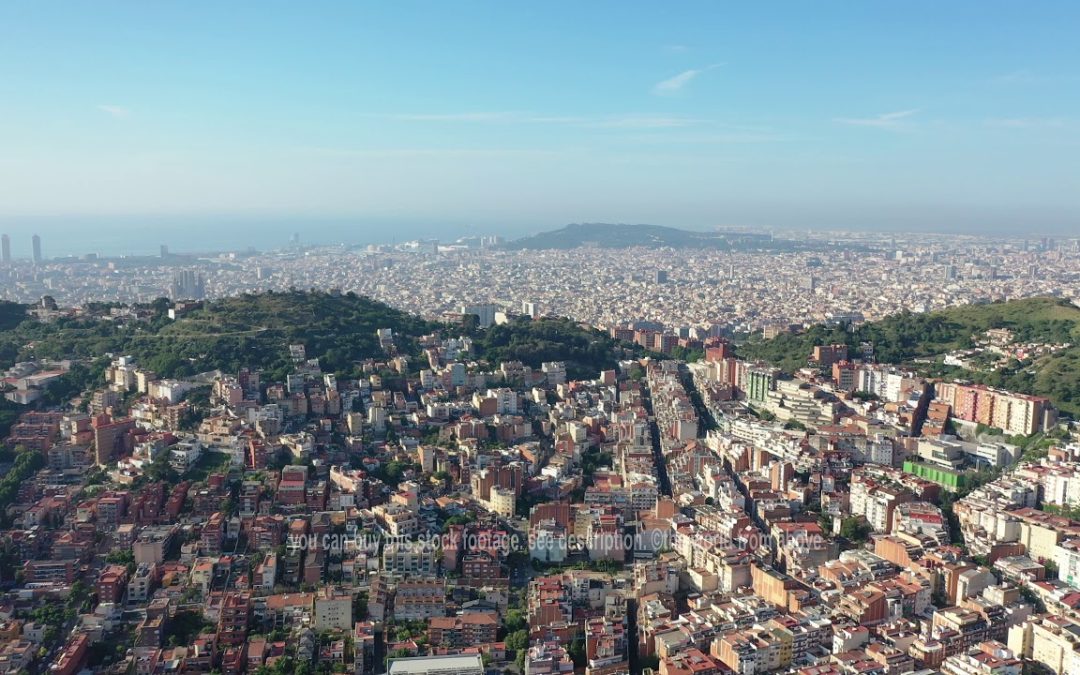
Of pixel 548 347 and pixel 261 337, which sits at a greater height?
pixel 261 337

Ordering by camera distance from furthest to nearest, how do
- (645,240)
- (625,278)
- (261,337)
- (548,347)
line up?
(645,240) < (625,278) < (548,347) < (261,337)

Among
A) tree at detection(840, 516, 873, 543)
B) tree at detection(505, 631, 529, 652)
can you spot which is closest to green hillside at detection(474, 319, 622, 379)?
tree at detection(840, 516, 873, 543)

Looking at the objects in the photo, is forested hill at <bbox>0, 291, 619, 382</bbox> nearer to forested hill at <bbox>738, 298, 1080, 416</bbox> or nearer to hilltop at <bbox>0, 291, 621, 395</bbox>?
hilltop at <bbox>0, 291, 621, 395</bbox>

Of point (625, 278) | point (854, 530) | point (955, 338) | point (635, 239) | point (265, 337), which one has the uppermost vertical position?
point (635, 239)

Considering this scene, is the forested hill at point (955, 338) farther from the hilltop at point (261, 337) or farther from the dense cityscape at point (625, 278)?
the dense cityscape at point (625, 278)

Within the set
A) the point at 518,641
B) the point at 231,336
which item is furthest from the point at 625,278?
the point at 518,641

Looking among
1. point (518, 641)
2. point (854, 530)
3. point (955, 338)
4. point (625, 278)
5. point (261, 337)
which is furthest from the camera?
point (625, 278)

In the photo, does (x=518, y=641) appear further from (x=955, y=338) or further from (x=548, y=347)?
(x=955, y=338)

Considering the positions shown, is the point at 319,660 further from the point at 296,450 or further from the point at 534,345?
the point at 534,345

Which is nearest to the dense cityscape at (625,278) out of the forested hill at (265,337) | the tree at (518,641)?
the forested hill at (265,337)

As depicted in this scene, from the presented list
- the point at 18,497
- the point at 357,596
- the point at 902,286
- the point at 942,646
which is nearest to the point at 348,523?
the point at 357,596
